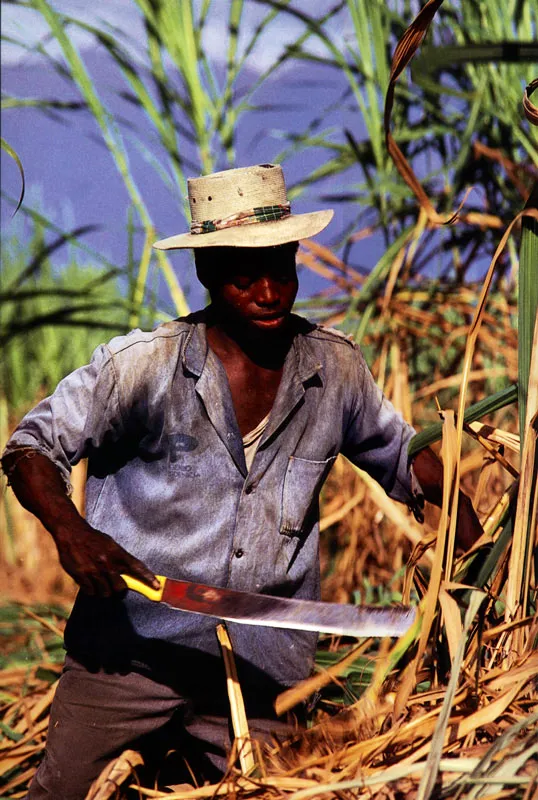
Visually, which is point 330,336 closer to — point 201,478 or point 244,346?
point 244,346

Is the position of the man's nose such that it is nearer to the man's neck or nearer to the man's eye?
the man's eye

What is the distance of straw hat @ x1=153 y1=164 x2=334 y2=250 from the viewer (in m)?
2.13

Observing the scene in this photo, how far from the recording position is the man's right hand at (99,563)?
1.91m

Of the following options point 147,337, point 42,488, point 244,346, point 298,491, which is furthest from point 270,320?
point 42,488

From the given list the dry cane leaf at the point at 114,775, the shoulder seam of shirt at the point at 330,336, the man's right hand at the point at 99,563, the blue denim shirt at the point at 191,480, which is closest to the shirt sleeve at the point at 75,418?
the blue denim shirt at the point at 191,480

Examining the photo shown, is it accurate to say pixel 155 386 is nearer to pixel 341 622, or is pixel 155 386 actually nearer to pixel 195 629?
pixel 195 629

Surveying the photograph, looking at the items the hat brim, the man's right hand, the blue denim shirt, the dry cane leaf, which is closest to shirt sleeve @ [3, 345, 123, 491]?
the blue denim shirt

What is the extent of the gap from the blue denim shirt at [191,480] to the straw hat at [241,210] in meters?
0.22

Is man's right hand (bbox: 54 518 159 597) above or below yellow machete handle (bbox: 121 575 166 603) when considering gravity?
above

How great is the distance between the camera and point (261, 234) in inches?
82.1

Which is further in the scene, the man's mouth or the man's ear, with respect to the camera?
the man's ear

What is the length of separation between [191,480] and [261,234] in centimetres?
52

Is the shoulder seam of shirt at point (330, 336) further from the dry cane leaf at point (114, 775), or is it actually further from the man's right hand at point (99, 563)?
the dry cane leaf at point (114, 775)

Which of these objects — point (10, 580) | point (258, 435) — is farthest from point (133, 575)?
point (10, 580)
